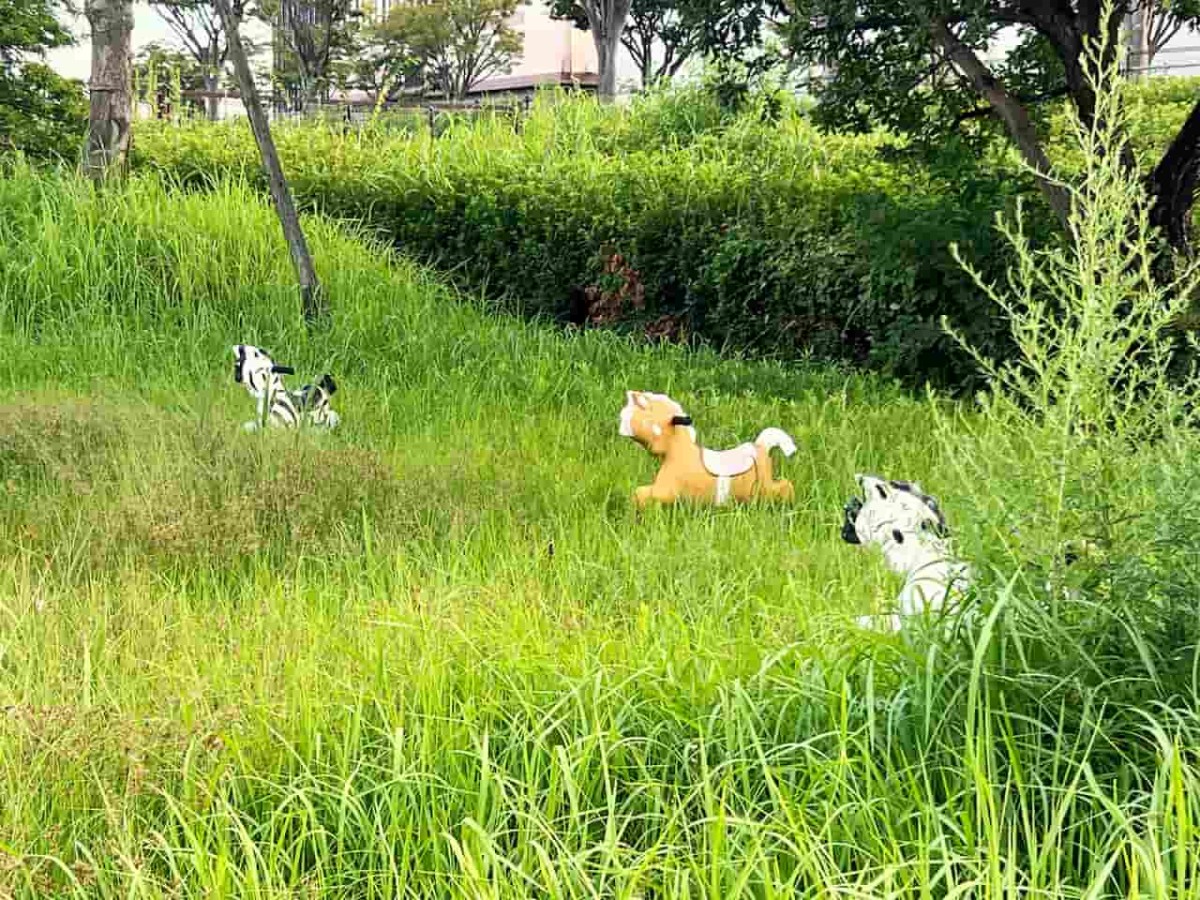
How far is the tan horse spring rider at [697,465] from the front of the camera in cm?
392

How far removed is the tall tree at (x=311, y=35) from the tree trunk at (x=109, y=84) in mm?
17349

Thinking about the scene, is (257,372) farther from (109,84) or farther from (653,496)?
(109,84)

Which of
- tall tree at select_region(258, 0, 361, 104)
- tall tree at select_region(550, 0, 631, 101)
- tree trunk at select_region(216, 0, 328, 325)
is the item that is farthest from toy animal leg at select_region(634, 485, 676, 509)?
tall tree at select_region(258, 0, 361, 104)

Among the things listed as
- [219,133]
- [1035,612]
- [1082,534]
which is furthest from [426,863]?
[219,133]

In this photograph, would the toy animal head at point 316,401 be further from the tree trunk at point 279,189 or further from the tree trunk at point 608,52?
the tree trunk at point 608,52

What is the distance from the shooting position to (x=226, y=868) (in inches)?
70.2

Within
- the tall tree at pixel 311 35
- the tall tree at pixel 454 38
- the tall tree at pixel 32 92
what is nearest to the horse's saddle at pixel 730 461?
the tall tree at pixel 32 92

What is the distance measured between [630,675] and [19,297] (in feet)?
19.9

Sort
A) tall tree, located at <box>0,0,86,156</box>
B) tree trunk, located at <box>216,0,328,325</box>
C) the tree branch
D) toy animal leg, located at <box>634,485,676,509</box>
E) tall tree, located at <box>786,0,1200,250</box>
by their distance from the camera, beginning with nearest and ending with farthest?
toy animal leg, located at <box>634,485,676,509</box> → tall tree, located at <box>786,0,1200,250</box> → the tree branch → tree trunk, located at <box>216,0,328,325</box> → tall tree, located at <box>0,0,86,156</box>

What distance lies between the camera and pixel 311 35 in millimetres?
26203

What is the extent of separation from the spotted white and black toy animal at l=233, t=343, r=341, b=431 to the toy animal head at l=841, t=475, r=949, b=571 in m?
2.52

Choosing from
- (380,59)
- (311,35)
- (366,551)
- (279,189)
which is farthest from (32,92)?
(380,59)

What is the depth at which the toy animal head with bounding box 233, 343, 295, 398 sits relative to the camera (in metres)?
4.66

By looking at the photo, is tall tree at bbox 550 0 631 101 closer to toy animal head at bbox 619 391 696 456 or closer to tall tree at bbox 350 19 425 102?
tall tree at bbox 350 19 425 102
